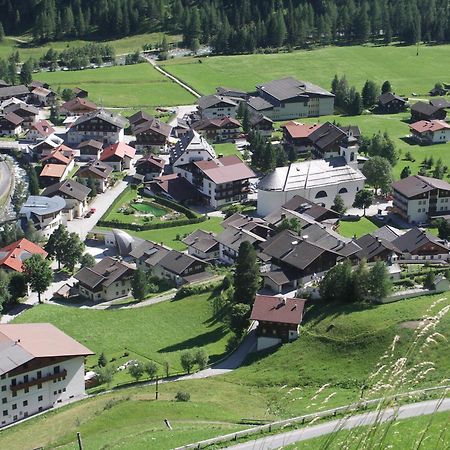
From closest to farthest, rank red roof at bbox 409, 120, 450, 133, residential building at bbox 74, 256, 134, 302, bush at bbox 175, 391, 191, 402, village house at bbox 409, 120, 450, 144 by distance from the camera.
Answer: bush at bbox 175, 391, 191, 402 → residential building at bbox 74, 256, 134, 302 → village house at bbox 409, 120, 450, 144 → red roof at bbox 409, 120, 450, 133

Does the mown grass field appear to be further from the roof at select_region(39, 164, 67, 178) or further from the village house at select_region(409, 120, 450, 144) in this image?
the village house at select_region(409, 120, 450, 144)

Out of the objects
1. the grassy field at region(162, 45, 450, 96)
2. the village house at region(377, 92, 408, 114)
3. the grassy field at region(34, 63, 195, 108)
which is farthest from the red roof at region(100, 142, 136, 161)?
the village house at region(377, 92, 408, 114)

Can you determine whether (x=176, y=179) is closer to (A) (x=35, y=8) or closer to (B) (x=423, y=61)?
(B) (x=423, y=61)

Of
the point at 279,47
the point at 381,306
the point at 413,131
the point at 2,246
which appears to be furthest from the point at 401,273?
the point at 279,47

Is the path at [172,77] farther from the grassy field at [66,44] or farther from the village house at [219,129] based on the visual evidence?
the village house at [219,129]

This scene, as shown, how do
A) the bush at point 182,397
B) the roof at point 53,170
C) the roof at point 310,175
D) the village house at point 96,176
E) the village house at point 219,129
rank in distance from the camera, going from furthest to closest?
1. the village house at point 219,129
2. the roof at point 53,170
3. the village house at point 96,176
4. the roof at point 310,175
5. the bush at point 182,397

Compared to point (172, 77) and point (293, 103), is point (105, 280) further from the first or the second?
point (172, 77)

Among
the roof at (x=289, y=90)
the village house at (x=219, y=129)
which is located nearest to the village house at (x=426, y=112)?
the roof at (x=289, y=90)
